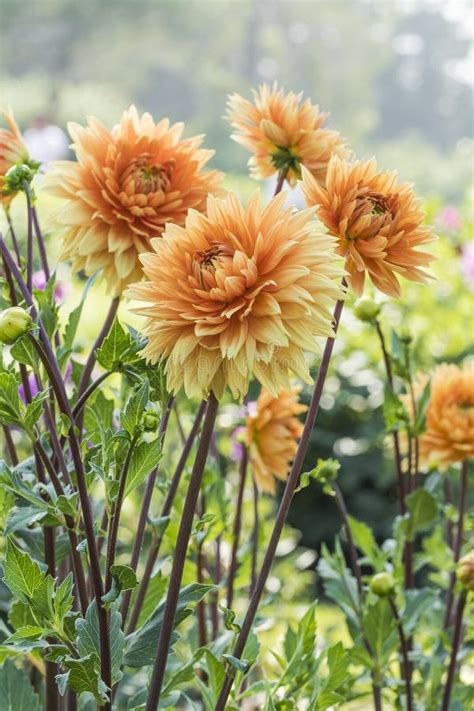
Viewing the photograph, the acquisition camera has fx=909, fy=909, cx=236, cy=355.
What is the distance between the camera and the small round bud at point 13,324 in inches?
20.2

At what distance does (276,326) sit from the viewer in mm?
489

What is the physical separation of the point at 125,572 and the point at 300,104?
39 centimetres

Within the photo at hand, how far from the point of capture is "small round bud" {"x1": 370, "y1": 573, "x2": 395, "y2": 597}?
0.77m

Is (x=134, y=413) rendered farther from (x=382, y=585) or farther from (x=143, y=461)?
(x=382, y=585)

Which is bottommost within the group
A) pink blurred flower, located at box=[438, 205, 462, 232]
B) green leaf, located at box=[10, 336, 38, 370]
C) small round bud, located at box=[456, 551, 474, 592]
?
small round bud, located at box=[456, 551, 474, 592]

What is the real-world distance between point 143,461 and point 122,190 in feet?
0.71

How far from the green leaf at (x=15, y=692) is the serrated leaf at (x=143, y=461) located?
0.29m

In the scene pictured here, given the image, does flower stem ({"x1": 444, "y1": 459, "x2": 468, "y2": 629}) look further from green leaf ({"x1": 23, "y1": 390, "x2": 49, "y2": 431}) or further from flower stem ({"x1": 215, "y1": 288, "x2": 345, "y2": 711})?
green leaf ({"x1": 23, "y1": 390, "x2": 49, "y2": 431})

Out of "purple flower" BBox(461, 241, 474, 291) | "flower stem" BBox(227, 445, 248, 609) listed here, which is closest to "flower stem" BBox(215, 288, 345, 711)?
"flower stem" BBox(227, 445, 248, 609)

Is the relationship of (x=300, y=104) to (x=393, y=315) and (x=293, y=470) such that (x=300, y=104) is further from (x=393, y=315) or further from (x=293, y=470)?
(x=393, y=315)

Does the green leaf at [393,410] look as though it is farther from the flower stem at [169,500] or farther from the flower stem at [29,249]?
the flower stem at [29,249]

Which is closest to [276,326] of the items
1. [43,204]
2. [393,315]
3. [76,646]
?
[76,646]

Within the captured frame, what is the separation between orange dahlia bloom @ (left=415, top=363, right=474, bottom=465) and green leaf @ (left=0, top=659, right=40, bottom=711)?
1.45ft

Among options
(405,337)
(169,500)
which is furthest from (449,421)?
(169,500)
